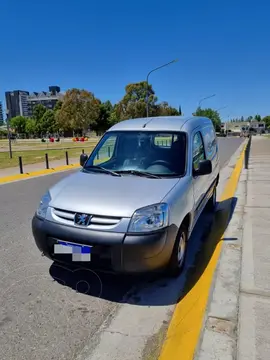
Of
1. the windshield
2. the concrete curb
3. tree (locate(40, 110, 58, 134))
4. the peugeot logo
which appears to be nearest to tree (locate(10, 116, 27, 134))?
tree (locate(40, 110, 58, 134))

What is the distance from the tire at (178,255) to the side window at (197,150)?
3.29ft

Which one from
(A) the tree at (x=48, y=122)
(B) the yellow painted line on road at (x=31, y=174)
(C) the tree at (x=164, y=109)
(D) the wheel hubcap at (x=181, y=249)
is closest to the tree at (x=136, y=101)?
(C) the tree at (x=164, y=109)

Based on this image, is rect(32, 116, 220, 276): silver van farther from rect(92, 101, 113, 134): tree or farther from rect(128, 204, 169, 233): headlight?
rect(92, 101, 113, 134): tree

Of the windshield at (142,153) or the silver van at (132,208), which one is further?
the windshield at (142,153)

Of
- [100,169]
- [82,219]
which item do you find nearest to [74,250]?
[82,219]

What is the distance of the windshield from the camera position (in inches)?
151

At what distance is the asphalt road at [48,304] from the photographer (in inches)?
96.3

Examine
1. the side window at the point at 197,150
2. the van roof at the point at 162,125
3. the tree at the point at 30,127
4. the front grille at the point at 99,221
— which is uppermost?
the tree at the point at 30,127

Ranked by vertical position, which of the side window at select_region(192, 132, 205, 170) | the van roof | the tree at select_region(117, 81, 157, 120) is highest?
the tree at select_region(117, 81, 157, 120)

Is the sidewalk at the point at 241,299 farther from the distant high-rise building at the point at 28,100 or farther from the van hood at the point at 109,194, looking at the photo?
the distant high-rise building at the point at 28,100

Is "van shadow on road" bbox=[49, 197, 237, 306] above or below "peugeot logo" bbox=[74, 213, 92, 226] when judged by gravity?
below

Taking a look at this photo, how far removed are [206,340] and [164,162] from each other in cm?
215

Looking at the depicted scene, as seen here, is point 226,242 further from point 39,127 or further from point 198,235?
point 39,127

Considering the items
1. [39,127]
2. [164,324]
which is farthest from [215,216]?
[39,127]
